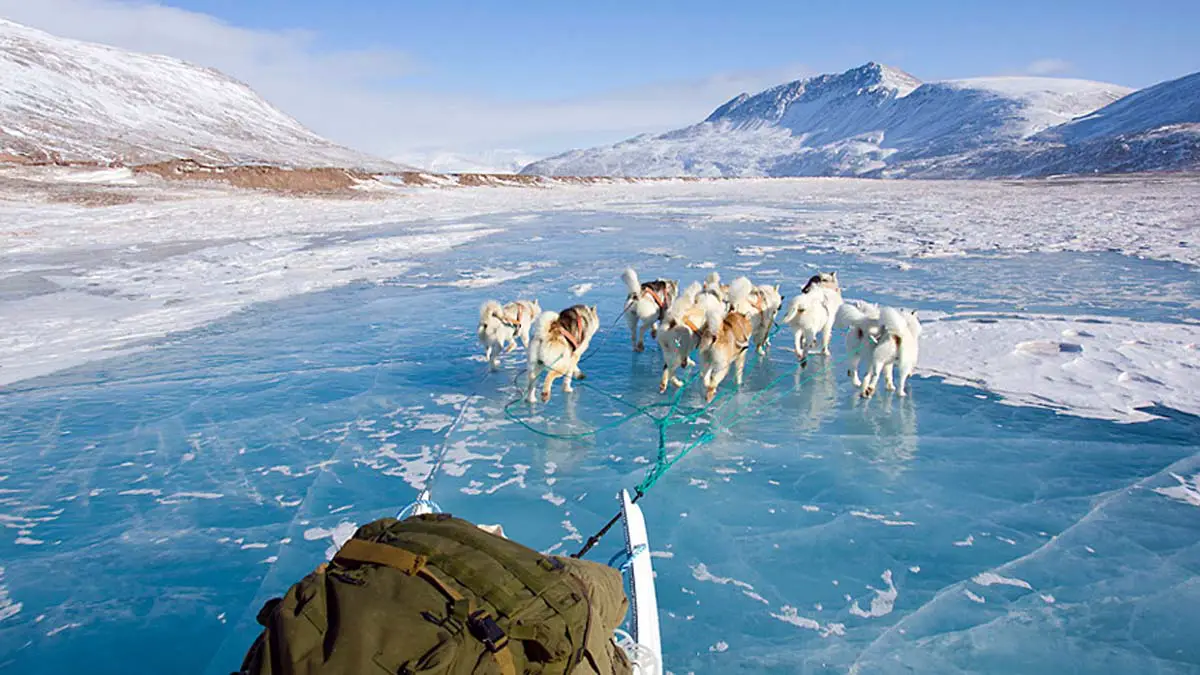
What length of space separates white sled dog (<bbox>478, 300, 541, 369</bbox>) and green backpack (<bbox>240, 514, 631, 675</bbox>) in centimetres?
496

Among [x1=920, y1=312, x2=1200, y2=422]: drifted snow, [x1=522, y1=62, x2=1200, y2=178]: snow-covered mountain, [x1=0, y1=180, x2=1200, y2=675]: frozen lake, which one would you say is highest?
[x1=522, y1=62, x2=1200, y2=178]: snow-covered mountain

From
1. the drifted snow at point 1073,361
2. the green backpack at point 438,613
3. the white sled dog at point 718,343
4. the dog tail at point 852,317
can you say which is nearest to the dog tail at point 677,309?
the white sled dog at point 718,343

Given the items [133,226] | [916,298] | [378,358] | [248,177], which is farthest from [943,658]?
[248,177]

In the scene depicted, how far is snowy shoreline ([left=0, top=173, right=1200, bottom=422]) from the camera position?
6891mm

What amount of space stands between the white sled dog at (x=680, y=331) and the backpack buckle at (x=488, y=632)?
4.93m

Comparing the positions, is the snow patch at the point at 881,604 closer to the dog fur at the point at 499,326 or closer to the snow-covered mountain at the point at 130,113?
the dog fur at the point at 499,326

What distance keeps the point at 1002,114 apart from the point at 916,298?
173 meters

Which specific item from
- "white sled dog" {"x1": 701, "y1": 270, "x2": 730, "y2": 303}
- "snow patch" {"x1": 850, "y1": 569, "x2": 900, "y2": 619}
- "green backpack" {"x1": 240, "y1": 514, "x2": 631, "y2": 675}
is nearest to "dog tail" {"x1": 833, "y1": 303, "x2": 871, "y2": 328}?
"white sled dog" {"x1": 701, "y1": 270, "x2": 730, "y2": 303}

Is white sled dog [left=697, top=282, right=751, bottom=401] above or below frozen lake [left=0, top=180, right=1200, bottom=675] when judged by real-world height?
above

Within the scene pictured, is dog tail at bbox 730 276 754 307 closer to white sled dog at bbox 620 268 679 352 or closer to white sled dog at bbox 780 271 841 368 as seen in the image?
white sled dog at bbox 780 271 841 368

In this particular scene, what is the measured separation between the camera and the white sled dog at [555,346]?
6289 mm

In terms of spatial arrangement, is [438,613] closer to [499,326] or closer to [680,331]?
[680,331]

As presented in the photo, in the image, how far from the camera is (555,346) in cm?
632

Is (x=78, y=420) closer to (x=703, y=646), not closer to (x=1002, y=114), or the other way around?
(x=703, y=646)
